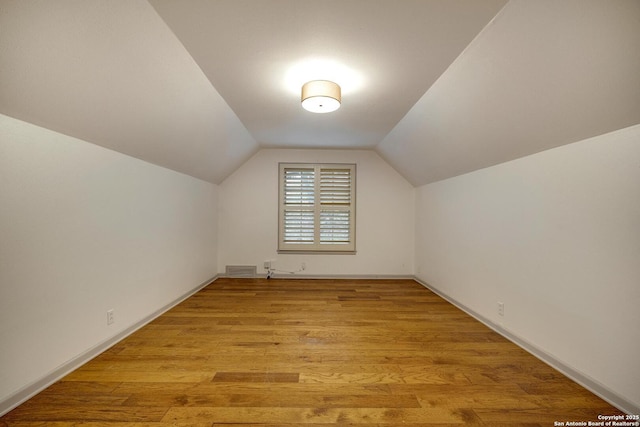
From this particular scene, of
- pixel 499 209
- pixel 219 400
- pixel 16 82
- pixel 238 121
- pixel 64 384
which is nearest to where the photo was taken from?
pixel 16 82

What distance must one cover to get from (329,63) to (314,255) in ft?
11.2

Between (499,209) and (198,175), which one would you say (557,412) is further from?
(198,175)

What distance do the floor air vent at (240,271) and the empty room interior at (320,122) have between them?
1482 millimetres

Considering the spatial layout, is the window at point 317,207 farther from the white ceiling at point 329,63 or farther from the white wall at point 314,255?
the white ceiling at point 329,63

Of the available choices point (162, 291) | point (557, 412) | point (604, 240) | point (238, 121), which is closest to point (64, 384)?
point (162, 291)

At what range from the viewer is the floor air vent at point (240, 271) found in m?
4.82

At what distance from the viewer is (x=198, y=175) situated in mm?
3959

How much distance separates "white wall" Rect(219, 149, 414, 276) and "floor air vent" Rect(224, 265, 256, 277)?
8cm

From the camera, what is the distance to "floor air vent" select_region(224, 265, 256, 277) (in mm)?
4820

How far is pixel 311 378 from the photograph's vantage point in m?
1.90

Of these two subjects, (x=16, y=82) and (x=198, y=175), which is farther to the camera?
(x=198, y=175)

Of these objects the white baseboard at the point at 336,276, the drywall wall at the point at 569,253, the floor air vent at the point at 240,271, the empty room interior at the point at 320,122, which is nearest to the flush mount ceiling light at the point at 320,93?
the empty room interior at the point at 320,122

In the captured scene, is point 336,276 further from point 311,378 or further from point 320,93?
point 320,93

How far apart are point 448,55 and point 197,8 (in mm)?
1657
